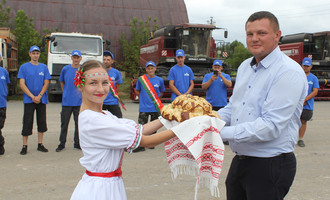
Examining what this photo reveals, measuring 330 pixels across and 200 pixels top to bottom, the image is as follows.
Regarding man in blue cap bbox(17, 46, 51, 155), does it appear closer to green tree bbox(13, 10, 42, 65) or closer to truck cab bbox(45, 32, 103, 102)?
truck cab bbox(45, 32, 103, 102)

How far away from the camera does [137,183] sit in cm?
515

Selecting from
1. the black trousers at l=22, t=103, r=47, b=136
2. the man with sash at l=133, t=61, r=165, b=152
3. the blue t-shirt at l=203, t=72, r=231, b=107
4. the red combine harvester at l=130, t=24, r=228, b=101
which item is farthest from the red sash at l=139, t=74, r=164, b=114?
the red combine harvester at l=130, t=24, r=228, b=101

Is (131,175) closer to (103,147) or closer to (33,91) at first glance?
(33,91)

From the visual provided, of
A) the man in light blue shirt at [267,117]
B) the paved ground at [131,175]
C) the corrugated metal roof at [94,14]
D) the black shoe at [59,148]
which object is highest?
the corrugated metal roof at [94,14]

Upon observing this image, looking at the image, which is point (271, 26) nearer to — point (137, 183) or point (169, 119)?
point (169, 119)

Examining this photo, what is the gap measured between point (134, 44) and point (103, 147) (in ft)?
95.3

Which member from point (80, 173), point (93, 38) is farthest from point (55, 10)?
point (80, 173)

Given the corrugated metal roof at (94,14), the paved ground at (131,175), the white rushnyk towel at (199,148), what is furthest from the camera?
the corrugated metal roof at (94,14)

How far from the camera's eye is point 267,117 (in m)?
2.40

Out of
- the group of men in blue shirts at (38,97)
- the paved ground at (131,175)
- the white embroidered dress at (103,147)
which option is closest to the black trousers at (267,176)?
the white embroidered dress at (103,147)

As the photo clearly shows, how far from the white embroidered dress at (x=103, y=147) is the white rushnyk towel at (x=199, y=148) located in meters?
0.30

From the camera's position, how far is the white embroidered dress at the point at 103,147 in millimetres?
2447

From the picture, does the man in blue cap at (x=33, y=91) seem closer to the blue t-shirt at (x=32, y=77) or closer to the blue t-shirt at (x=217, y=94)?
the blue t-shirt at (x=32, y=77)

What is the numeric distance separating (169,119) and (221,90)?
5.93m
